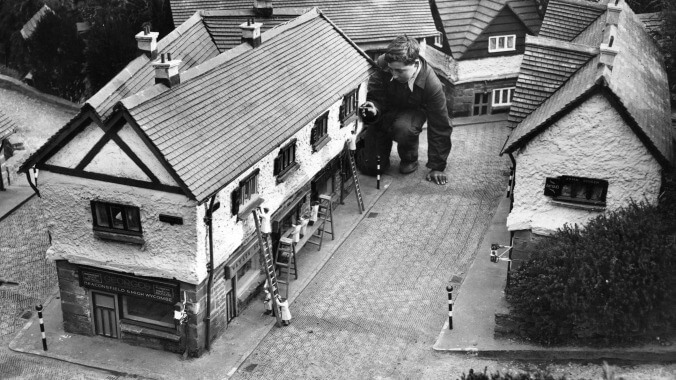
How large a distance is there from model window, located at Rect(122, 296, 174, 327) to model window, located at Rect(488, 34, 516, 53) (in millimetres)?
24677

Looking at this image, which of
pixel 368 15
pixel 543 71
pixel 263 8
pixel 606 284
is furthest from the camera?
pixel 368 15

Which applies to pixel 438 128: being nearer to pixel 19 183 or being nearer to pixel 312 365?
pixel 312 365

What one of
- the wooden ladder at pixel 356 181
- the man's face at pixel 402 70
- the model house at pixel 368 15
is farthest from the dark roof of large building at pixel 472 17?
the wooden ladder at pixel 356 181

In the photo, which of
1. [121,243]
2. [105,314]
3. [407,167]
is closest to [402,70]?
[407,167]

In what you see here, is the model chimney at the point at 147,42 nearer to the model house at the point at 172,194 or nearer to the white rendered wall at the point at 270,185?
the model house at the point at 172,194

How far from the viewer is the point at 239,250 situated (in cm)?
3209

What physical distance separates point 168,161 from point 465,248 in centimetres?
1409

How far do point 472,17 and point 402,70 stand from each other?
431 inches

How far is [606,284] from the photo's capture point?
2923cm

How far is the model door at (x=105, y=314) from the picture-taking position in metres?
31.5

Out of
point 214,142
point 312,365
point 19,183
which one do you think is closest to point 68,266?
point 214,142

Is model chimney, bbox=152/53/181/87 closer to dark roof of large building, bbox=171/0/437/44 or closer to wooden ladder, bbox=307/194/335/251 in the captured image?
wooden ladder, bbox=307/194/335/251

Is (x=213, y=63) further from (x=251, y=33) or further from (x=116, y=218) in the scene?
(x=116, y=218)

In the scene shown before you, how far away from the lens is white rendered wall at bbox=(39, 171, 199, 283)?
2919 centimetres
